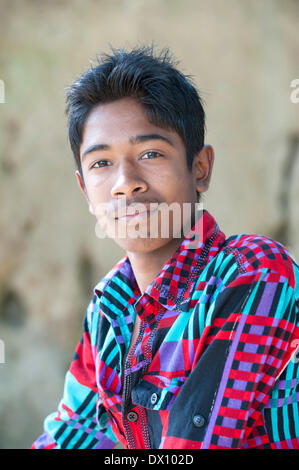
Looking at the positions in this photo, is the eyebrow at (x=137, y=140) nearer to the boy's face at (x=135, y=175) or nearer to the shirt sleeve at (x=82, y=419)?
the boy's face at (x=135, y=175)

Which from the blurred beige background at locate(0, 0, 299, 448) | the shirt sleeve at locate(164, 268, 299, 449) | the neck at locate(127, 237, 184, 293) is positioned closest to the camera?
the shirt sleeve at locate(164, 268, 299, 449)

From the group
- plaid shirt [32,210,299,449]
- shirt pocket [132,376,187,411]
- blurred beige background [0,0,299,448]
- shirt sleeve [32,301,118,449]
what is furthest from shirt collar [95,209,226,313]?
blurred beige background [0,0,299,448]

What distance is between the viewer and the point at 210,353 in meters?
0.68

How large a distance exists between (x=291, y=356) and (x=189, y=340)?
0.46 ft

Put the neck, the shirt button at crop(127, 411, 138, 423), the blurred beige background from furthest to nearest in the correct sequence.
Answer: the blurred beige background, the neck, the shirt button at crop(127, 411, 138, 423)

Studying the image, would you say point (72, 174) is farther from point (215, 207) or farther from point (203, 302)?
point (203, 302)

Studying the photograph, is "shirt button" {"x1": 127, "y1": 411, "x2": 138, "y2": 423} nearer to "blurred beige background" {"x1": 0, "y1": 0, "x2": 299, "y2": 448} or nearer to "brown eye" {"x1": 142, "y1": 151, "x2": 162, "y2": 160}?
"brown eye" {"x1": 142, "y1": 151, "x2": 162, "y2": 160}

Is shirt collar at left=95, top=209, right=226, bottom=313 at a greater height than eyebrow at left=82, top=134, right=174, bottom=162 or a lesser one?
lesser

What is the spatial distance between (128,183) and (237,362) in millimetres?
313

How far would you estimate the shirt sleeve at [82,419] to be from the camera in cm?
99

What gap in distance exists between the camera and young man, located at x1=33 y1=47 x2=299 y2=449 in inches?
26.7

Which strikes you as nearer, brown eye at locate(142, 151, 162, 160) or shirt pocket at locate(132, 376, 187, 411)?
shirt pocket at locate(132, 376, 187, 411)

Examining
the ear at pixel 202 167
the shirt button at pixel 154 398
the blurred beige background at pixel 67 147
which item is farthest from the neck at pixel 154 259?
the blurred beige background at pixel 67 147

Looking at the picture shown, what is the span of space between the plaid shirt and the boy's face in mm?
56
